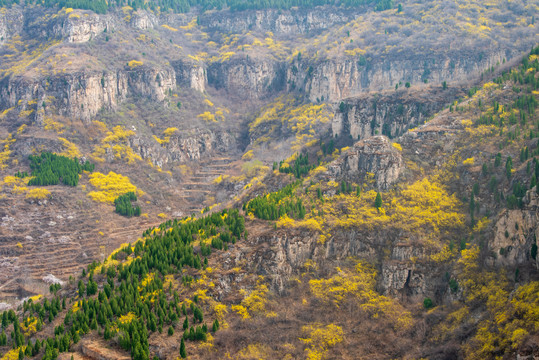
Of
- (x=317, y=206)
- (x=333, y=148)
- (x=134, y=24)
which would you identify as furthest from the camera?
(x=134, y=24)

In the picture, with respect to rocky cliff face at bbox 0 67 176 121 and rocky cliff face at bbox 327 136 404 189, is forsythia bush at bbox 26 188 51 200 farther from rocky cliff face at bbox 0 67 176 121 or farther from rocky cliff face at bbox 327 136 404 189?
rocky cliff face at bbox 327 136 404 189

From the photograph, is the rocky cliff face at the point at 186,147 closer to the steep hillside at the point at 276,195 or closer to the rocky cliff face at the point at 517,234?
the steep hillside at the point at 276,195

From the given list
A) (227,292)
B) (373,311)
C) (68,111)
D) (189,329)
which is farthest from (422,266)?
(68,111)

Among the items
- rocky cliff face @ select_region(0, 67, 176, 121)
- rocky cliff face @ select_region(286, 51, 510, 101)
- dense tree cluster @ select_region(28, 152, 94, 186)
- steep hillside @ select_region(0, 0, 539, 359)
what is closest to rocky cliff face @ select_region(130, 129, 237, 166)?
steep hillside @ select_region(0, 0, 539, 359)

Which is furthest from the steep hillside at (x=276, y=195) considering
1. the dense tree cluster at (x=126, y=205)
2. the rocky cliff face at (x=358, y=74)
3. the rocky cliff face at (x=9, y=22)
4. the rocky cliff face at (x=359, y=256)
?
the rocky cliff face at (x=358, y=74)

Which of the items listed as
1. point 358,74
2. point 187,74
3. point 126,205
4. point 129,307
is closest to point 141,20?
point 187,74

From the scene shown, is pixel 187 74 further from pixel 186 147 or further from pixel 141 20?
pixel 186 147

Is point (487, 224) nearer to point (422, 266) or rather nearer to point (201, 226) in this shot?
point (422, 266)
